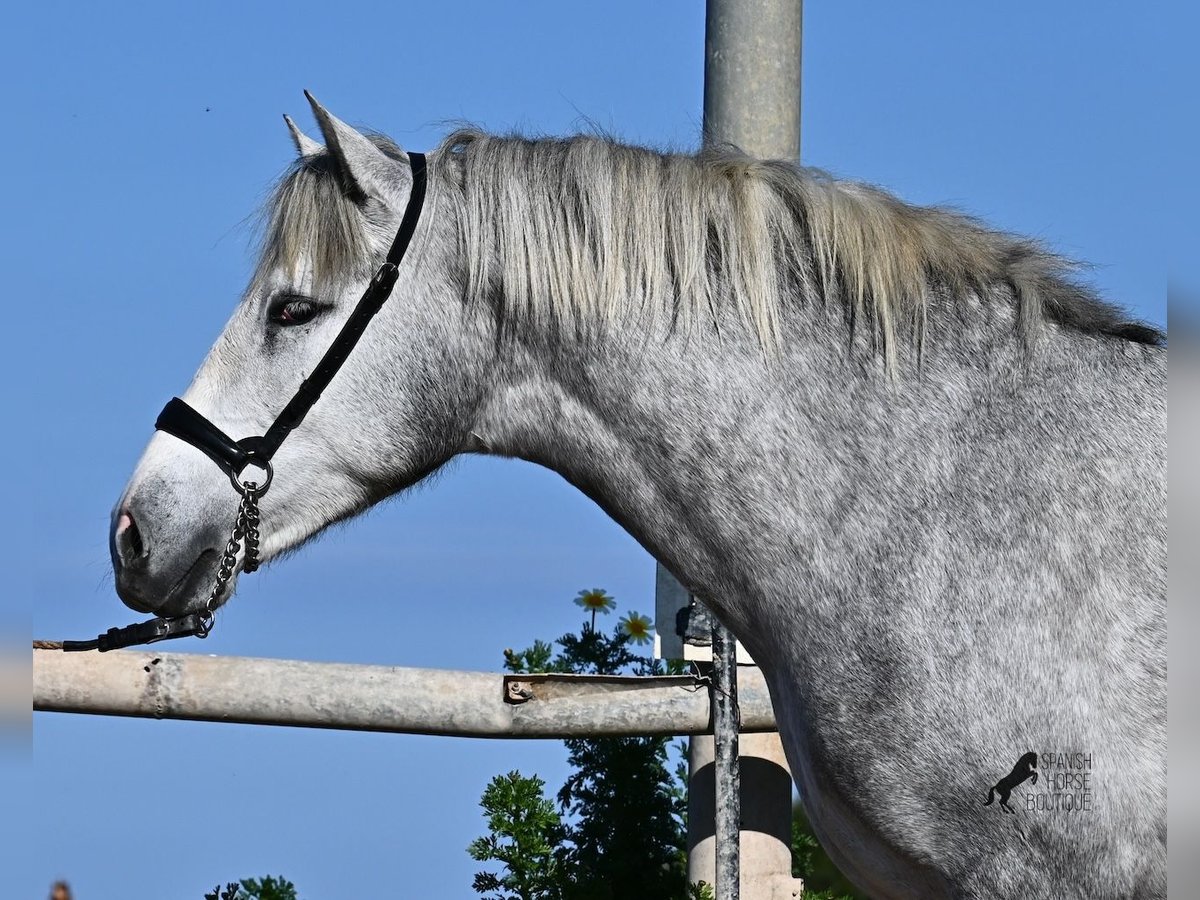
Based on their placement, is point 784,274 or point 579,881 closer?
point 784,274

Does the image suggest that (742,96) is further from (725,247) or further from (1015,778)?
(1015,778)

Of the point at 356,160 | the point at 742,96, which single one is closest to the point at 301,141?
the point at 356,160

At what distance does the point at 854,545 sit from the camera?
2250mm

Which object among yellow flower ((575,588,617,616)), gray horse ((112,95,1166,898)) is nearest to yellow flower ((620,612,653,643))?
yellow flower ((575,588,617,616))

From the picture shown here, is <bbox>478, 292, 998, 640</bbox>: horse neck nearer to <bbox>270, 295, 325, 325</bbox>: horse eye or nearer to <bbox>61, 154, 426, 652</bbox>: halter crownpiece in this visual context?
<bbox>61, 154, 426, 652</bbox>: halter crownpiece

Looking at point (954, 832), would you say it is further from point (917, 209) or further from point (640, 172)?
point (640, 172)

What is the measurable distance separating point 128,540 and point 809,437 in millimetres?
1415

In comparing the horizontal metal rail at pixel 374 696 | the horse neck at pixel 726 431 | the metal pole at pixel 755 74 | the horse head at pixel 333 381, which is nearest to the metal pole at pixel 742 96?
the metal pole at pixel 755 74

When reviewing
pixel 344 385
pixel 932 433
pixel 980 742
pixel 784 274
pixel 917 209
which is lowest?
pixel 980 742

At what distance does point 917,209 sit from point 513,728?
2.08 metres

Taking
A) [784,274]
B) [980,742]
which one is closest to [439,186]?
[784,274]

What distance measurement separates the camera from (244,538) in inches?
99.9

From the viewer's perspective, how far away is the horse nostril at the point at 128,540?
2.47m

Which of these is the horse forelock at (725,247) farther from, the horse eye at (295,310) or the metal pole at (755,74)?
the metal pole at (755,74)
